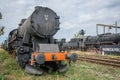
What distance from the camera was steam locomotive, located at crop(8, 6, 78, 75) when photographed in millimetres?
10336

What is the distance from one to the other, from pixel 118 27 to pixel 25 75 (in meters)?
24.6

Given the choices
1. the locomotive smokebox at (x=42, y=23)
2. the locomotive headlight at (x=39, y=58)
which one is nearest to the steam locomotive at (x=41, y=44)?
the locomotive smokebox at (x=42, y=23)

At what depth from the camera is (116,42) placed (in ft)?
83.7

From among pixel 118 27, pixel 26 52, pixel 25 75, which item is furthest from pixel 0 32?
pixel 118 27

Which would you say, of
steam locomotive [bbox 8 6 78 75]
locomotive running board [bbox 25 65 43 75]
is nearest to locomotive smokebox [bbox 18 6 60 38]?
steam locomotive [bbox 8 6 78 75]

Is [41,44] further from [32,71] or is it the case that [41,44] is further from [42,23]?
[32,71]

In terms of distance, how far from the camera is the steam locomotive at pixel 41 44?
10336 mm

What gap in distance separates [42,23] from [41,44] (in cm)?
113

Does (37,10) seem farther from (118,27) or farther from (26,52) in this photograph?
(118,27)

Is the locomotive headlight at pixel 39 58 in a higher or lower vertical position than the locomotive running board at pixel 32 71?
higher

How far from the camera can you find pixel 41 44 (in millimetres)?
10648

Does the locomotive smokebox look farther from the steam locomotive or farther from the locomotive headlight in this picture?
the locomotive headlight

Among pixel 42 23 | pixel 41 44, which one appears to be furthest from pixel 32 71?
pixel 42 23

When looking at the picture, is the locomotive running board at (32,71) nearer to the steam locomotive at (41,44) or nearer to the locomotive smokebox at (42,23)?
the steam locomotive at (41,44)
